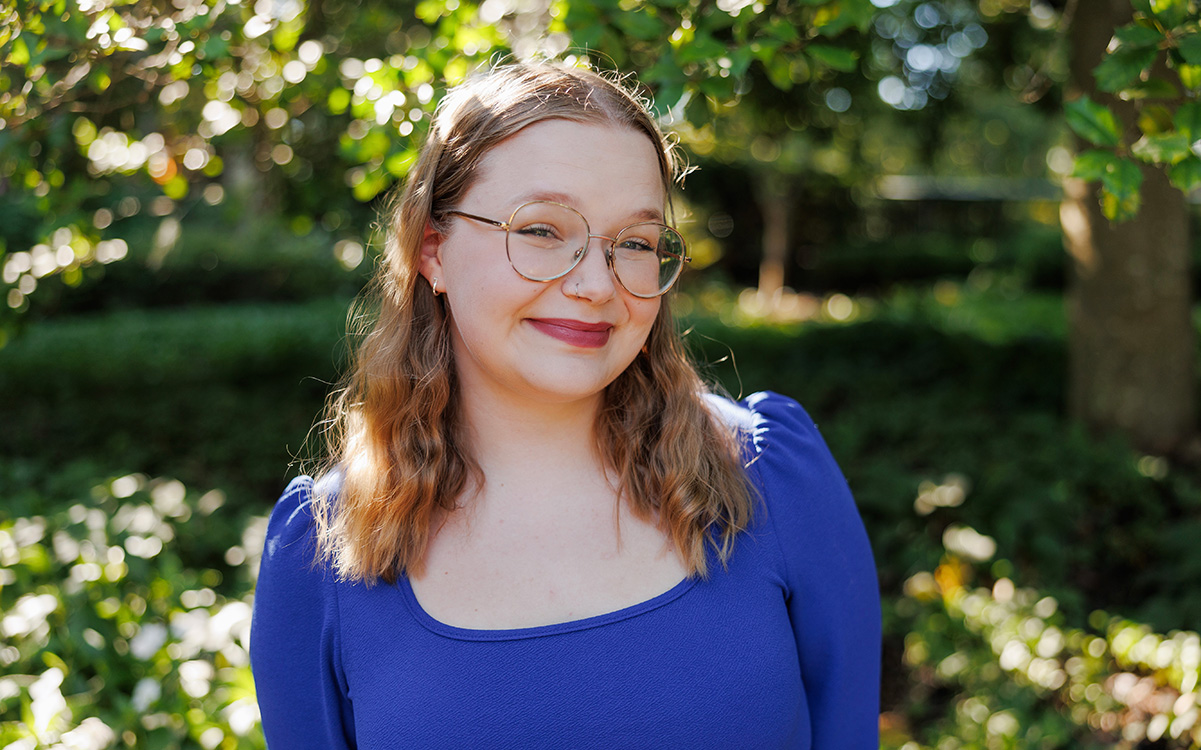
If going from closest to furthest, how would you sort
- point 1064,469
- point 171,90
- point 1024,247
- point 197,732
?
point 197,732 → point 171,90 → point 1064,469 → point 1024,247

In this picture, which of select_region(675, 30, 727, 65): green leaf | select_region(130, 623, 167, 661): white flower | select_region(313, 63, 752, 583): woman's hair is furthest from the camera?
select_region(130, 623, 167, 661): white flower

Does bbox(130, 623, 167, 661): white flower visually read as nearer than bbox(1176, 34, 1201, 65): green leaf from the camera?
No

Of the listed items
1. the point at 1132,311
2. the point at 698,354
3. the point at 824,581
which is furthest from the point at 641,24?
the point at 698,354

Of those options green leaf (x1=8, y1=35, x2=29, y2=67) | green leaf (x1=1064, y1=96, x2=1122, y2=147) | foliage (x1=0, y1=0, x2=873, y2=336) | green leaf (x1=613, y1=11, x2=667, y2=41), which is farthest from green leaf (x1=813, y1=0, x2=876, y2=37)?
green leaf (x1=8, y1=35, x2=29, y2=67)

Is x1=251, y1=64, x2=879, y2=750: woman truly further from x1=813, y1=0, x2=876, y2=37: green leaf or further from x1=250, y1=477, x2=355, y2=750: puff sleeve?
x1=813, y1=0, x2=876, y2=37: green leaf

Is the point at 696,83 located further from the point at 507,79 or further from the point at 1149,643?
the point at 1149,643

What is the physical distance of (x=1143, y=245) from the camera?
14.0ft

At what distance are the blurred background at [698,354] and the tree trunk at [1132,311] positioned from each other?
16 millimetres

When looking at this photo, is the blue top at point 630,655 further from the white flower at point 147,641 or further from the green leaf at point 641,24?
the white flower at point 147,641

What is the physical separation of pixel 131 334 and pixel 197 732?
198 inches

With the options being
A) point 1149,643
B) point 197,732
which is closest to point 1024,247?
point 1149,643

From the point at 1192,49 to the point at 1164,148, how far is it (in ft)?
0.52

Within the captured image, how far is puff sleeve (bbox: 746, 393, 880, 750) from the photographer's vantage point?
1.44 metres

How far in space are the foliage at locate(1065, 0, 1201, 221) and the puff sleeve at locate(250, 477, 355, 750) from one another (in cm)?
148
